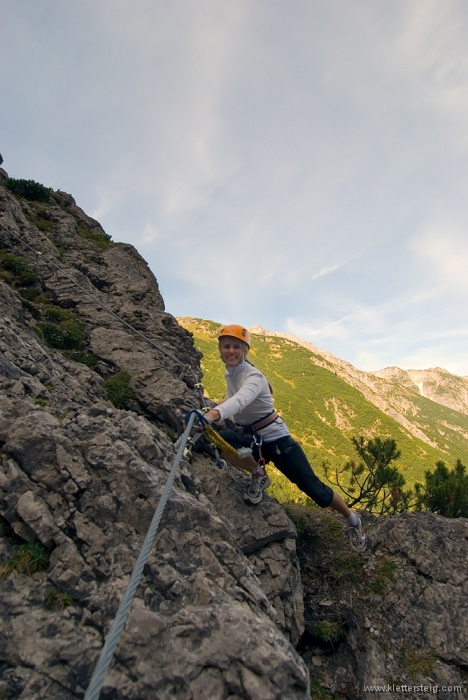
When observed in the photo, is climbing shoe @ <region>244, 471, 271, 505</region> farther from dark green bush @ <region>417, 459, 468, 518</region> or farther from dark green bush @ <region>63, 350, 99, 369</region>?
dark green bush @ <region>417, 459, 468, 518</region>

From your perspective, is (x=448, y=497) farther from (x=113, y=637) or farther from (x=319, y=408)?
(x=319, y=408)

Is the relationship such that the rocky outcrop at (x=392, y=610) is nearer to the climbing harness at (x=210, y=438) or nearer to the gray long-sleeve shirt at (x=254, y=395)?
the gray long-sleeve shirt at (x=254, y=395)

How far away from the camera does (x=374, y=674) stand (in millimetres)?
5070

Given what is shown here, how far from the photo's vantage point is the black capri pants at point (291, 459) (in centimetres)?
598

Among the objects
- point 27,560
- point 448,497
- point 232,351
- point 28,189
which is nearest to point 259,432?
point 232,351

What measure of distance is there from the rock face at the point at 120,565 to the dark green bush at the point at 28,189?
45.3 feet

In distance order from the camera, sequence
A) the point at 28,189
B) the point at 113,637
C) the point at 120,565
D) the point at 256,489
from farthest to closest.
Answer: the point at 28,189, the point at 256,489, the point at 120,565, the point at 113,637

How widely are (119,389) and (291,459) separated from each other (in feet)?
16.0

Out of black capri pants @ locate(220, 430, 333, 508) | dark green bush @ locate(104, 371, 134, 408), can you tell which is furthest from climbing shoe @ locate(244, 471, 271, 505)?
dark green bush @ locate(104, 371, 134, 408)

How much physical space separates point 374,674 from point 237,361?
5160 millimetres

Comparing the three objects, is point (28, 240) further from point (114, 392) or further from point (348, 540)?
point (348, 540)

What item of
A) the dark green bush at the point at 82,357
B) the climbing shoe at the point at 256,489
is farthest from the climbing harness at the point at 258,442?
the dark green bush at the point at 82,357

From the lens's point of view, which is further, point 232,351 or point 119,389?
point 119,389

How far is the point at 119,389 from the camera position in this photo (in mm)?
8680
